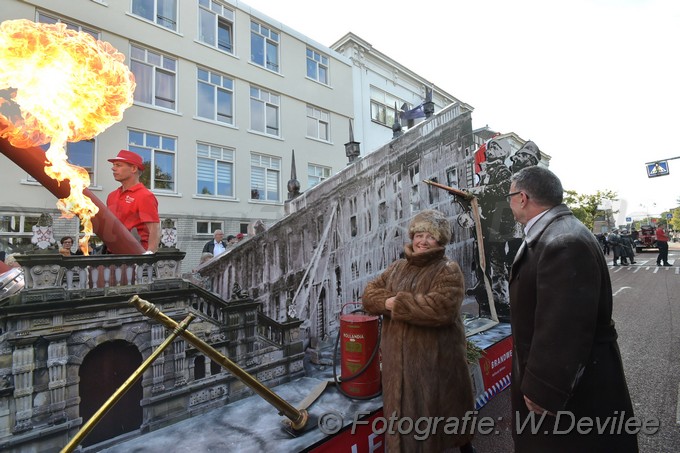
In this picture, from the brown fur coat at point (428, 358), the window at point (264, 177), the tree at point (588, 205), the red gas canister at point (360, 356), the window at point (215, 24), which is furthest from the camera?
the tree at point (588, 205)

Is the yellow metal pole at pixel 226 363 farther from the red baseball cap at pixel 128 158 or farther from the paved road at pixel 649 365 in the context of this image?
the paved road at pixel 649 365

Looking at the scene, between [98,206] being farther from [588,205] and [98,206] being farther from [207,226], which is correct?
[588,205]

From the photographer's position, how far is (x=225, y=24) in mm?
9891

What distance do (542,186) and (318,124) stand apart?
12326 millimetres

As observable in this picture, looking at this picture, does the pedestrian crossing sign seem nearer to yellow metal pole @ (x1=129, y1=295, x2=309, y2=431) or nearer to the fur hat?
the fur hat

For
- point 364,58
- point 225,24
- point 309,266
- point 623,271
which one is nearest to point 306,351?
point 309,266

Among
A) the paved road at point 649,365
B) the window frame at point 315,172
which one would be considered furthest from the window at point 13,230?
the window frame at point 315,172

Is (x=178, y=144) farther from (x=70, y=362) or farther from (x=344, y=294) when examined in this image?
(x=70, y=362)

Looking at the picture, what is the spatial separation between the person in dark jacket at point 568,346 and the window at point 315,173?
444 inches

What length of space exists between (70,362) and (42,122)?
170 centimetres

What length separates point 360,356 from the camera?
3.32 meters

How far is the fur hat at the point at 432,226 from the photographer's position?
271cm

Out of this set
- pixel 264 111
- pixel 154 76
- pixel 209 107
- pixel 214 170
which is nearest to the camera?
pixel 154 76

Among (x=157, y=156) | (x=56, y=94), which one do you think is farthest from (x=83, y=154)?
(x=56, y=94)
